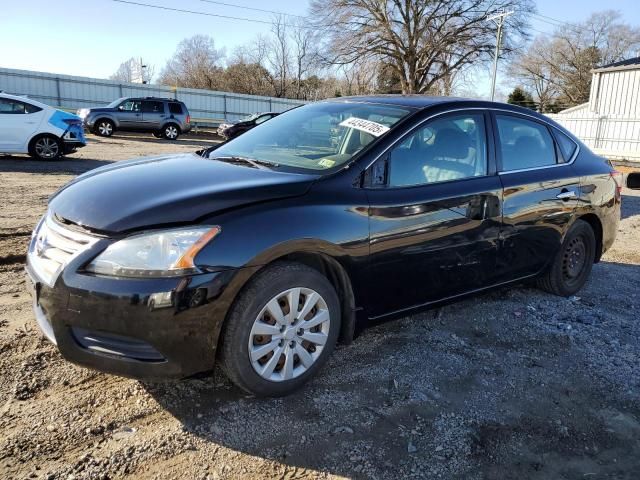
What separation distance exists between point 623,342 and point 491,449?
1.97 meters

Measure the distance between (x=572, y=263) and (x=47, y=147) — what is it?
40.3ft

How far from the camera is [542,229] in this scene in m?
4.39

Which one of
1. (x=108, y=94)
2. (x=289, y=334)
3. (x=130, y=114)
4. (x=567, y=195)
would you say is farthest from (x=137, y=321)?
(x=108, y=94)

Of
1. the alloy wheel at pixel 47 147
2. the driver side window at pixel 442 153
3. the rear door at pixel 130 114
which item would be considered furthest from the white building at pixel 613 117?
the rear door at pixel 130 114

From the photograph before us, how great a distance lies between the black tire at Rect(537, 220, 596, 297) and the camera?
479 centimetres

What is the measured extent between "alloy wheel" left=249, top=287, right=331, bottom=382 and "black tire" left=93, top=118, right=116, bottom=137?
21.9 m

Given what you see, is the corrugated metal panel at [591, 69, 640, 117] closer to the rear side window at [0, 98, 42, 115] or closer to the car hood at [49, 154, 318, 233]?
the rear side window at [0, 98, 42, 115]

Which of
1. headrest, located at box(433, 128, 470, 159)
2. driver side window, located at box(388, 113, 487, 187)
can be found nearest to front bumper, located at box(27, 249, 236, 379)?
driver side window, located at box(388, 113, 487, 187)

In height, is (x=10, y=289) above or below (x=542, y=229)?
below

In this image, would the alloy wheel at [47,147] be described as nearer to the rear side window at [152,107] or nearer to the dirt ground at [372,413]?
the dirt ground at [372,413]

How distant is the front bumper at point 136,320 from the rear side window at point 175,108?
22950 millimetres

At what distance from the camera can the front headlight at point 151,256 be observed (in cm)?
253

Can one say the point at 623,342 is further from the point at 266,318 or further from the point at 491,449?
the point at 266,318

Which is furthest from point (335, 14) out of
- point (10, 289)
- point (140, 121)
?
point (10, 289)
